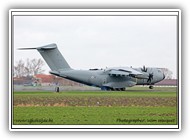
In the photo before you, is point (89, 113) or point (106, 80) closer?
point (89, 113)

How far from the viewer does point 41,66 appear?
11516 millimetres

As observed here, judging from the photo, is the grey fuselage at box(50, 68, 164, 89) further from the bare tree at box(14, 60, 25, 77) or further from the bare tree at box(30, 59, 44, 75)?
the bare tree at box(14, 60, 25, 77)

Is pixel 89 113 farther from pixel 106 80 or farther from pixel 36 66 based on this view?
pixel 106 80

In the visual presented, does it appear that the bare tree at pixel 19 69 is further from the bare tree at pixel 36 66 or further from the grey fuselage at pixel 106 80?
the grey fuselage at pixel 106 80

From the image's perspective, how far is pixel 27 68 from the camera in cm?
1074

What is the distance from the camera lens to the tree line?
1002cm

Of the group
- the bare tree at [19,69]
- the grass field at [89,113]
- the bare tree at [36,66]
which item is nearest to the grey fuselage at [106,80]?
the grass field at [89,113]

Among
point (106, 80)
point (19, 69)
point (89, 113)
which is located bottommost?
point (89, 113)

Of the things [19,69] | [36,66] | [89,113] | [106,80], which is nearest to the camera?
[19,69]

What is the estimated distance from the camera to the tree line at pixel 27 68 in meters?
10.0

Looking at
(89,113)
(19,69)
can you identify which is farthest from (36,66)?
(89,113)
